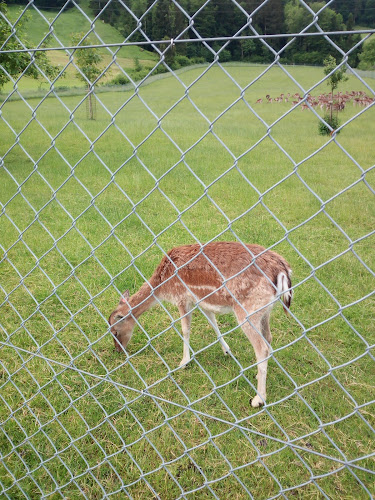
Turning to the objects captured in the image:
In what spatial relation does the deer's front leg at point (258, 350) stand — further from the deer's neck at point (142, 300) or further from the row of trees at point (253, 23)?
the row of trees at point (253, 23)

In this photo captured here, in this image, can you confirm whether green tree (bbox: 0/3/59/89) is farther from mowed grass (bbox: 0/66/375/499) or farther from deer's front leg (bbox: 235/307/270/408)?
deer's front leg (bbox: 235/307/270/408)

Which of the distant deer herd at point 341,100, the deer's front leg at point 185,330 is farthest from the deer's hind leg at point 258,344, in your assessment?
the distant deer herd at point 341,100

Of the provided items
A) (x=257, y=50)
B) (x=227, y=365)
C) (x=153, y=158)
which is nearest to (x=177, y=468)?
(x=227, y=365)

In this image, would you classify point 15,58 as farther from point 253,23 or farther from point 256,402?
point 253,23

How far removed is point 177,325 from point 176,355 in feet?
1.90

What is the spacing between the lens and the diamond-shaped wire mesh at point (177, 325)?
168 centimetres

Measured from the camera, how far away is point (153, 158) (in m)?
11.6

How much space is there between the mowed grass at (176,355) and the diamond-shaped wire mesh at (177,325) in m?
0.02

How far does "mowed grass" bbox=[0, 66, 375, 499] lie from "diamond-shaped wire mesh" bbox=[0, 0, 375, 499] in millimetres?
17

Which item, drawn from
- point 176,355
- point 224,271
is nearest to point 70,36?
point 176,355

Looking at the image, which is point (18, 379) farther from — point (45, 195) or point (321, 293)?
point (45, 195)

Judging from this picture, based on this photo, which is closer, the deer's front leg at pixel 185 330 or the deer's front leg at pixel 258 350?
the deer's front leg at pixel 258 350

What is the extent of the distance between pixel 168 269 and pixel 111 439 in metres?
1.35

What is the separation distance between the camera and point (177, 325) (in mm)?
4301
